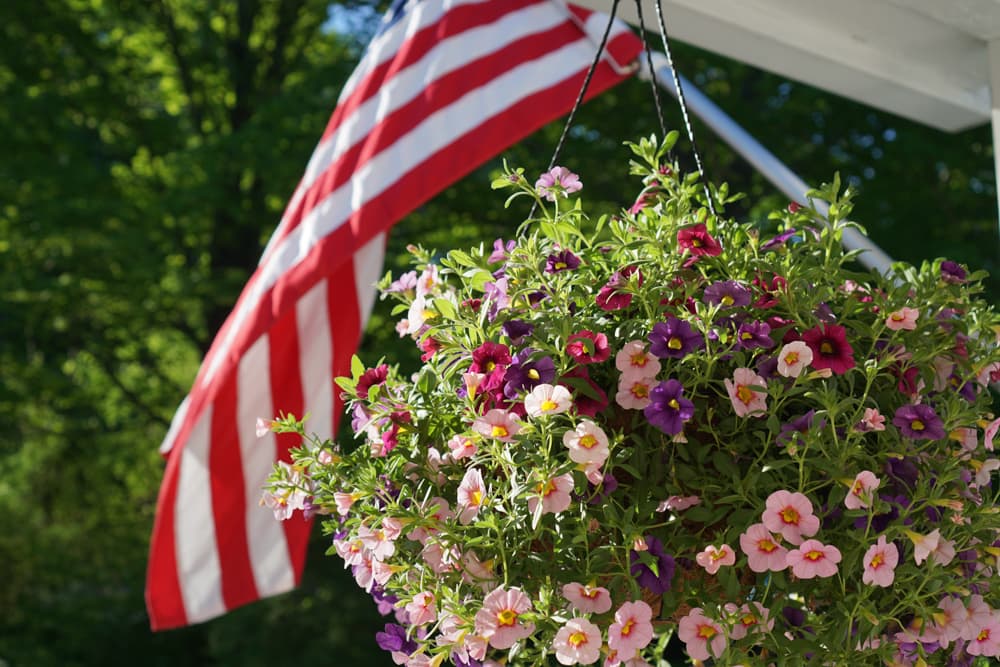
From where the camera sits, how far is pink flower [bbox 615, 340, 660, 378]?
107cm

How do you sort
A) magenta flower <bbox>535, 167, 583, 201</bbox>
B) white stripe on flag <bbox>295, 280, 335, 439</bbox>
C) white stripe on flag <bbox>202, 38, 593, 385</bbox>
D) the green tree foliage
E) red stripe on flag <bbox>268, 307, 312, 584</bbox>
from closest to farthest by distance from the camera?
magenta flower <bbox>535, 167, 583, 201</bbox> < white stripe on flag <bbox>202, 38, 593, 385</bbox> < red stripe on flag <bbox>268, 307, 312, 584</bbox> < white stripe on flag <bbox>295, 280, 335, 439</bbox> < the green tree foliage

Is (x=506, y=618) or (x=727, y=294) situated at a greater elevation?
(x=727, y=294)

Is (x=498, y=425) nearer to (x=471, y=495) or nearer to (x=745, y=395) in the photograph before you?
(x=471, y=495)

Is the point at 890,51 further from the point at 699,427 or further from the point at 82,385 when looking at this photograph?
the point at 82,385

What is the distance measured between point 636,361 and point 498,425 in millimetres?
152

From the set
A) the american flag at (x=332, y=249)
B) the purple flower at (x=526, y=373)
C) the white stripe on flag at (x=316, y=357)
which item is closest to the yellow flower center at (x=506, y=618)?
the purple flower at (x=526, y=373)

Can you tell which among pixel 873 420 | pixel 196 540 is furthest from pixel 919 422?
pixel 196 540

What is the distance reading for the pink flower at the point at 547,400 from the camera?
993 mm

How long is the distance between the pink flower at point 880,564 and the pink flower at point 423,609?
1.39 ft

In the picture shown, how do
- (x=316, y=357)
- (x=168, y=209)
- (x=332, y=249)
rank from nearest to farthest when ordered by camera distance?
(x=332, y=249) < (x=316, y=357) < (x=168, y=209)

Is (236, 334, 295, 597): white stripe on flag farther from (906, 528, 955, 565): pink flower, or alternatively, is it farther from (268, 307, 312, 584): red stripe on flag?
(906, 528, 955, 565): pink flower

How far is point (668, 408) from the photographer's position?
3.41 ft

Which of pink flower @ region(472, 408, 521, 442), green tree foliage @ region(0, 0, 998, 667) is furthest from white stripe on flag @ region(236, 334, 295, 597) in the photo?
green tree foliage @ region(0, 0, 998, 667)

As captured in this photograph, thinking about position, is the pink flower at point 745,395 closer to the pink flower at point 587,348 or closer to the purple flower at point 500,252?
the pink flower at point 587,348
